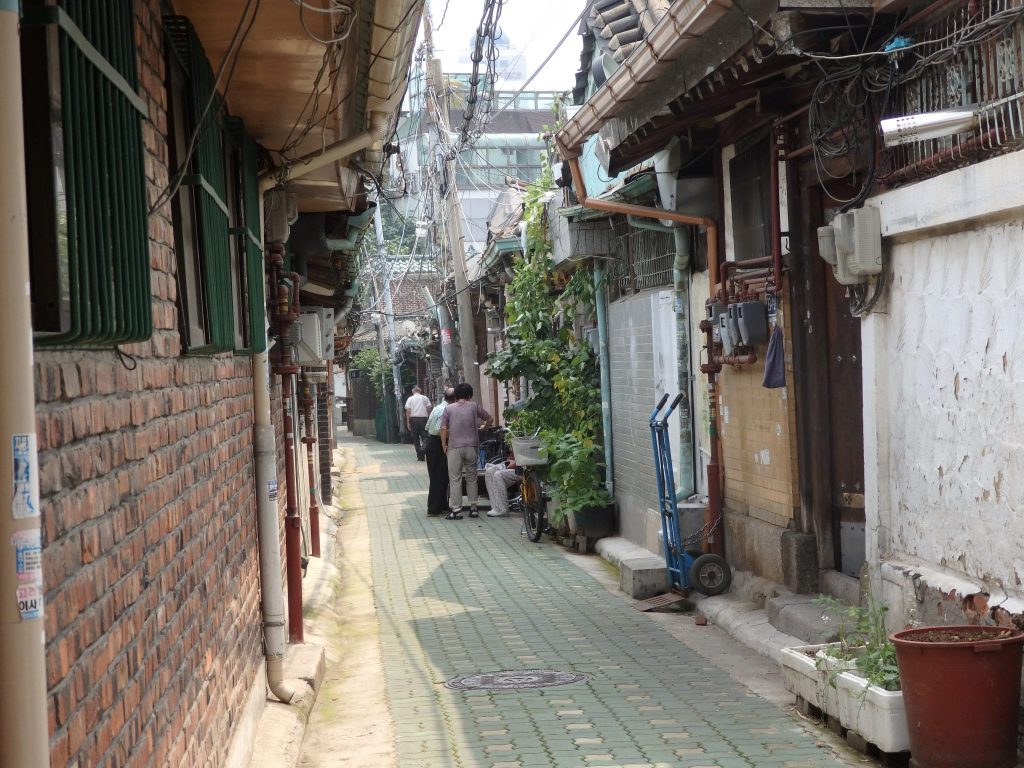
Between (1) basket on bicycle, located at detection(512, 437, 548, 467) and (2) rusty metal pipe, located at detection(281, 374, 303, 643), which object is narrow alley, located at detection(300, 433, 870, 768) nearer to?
(2) rusty metal pipe, located at detection(281, 374, 303, 643)

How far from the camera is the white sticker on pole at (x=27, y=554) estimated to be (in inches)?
86.7

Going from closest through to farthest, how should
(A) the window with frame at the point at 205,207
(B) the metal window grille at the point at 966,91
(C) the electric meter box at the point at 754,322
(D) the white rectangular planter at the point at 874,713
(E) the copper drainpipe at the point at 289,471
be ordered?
(A) the window with frame at the point at 205,207
(B) the metal window grille at the point at 966,91
(D) the white rectangular planter at the point at 874,713
(E) the copper drainpipe at the point at 289,471
(C) the electric meter box at the point at 754,322

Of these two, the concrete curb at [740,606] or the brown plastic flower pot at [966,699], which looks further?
the concrete curb at [740,606]

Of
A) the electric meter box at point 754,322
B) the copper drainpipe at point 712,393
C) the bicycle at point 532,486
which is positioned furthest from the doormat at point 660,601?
the bicycle at point 532,486

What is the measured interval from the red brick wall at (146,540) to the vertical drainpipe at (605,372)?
940 cm

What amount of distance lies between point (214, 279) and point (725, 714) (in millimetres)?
3931

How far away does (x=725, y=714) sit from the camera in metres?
7.31

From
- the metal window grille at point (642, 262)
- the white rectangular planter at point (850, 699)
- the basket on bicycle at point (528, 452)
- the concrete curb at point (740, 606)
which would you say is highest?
the metal window grille at point (642, 262)

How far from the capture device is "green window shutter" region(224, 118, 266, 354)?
21.6 ft

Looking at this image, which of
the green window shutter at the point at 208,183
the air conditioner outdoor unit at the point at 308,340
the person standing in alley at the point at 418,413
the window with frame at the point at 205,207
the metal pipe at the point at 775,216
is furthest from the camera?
the person standing in alley at the point at 418,413

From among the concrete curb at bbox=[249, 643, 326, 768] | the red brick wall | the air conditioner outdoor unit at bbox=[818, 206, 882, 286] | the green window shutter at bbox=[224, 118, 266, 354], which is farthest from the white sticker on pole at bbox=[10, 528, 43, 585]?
the air conditioner outdoor unit at bbox=[818, 206, 882, 286]

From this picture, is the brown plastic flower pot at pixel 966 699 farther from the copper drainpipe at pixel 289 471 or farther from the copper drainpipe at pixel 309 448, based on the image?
the copper drainpipe at pixel 309 448

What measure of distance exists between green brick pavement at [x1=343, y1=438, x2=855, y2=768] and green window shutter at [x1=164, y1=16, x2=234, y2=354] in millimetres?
2638

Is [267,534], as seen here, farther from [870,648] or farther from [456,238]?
[456,238]
